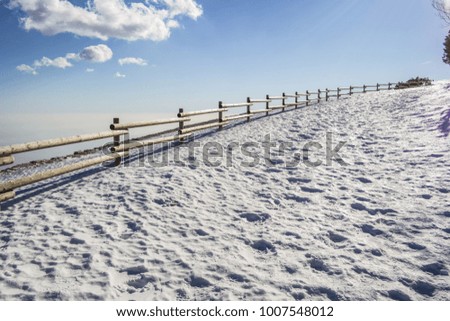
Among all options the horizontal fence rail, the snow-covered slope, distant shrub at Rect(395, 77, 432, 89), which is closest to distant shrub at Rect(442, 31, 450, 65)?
distant shrub at Rect(395, 77, 432, 89)

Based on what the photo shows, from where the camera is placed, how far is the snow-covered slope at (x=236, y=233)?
3.42 metres

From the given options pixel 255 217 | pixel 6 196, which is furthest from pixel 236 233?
pixel 6 196

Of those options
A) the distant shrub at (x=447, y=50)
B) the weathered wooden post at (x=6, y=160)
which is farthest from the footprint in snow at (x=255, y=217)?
the distant shrub at (x=447, y=50)

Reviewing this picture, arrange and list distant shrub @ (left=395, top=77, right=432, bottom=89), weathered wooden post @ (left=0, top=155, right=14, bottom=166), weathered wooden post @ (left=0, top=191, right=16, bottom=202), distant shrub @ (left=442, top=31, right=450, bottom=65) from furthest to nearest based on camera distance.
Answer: distant shrub @ (left=395, top=77, right=432, bottom=89), distant shrub @ (left=442, top=31, right=450, bottom=65), weathered wooden post @ (left=0, top=191, right=16, bottom=202), weathered wooden post @ (left=0, top=155, right=14, bottom=166)

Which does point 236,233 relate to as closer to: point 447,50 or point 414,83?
point 447,50

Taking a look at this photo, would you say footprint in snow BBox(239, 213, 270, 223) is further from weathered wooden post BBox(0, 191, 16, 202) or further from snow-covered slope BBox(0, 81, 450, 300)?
weathered wooden post BBox(0, 191, 16, 202)

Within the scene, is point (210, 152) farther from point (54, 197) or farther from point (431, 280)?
A: point (431, 280)

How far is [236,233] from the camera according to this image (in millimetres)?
4602

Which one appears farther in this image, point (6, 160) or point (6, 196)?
point (6, 196)

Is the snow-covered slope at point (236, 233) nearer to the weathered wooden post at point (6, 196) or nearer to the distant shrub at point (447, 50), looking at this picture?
the weathered wooden post at point (6, 196)

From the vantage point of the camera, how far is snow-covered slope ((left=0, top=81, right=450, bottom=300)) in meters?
3.42

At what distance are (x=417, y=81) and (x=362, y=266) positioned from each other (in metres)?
44.3
